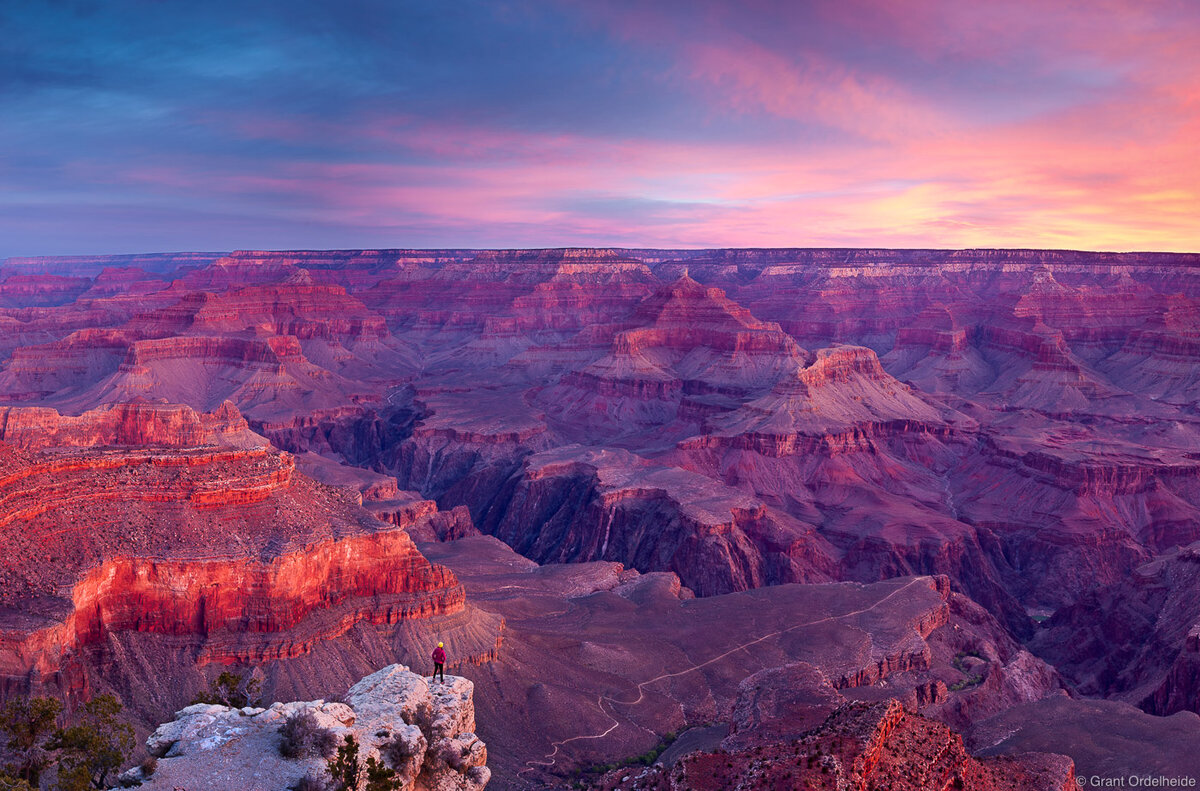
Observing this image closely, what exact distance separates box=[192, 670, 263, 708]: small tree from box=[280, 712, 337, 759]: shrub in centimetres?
726

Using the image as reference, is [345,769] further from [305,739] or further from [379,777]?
[305,739]

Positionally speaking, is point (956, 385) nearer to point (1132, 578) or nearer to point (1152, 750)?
point (1132, 578)

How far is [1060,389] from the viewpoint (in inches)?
6688

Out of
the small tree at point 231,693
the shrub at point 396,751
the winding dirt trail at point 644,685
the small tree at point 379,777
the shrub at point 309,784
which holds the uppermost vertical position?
the shrub at point 309,784

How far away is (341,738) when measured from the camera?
28.7m

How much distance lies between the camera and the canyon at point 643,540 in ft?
144

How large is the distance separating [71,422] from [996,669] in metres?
87.4

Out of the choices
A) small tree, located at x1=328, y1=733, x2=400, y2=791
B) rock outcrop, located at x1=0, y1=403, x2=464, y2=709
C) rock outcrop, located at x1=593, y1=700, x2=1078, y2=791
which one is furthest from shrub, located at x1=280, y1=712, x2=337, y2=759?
rock outcrop, located at x1=0, y1=403, x2=464, y2=709

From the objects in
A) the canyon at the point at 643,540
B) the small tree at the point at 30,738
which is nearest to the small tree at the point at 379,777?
the canyon at the point at 643,540

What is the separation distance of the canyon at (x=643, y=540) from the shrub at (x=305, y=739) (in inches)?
448

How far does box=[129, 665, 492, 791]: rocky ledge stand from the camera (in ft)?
86.4

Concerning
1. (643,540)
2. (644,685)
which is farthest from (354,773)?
(643,540)

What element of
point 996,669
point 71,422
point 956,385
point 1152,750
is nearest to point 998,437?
point 956,385

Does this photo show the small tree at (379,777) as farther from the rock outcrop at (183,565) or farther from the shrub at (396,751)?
the rock outcrop at (183,565)
